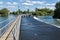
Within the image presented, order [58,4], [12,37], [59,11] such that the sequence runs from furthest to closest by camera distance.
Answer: [58,4]
[59,11]
[12,37]

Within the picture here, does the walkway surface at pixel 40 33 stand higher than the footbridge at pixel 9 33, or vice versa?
the footbridge at pixel 9 33

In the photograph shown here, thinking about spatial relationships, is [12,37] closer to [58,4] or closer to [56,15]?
[56,15]

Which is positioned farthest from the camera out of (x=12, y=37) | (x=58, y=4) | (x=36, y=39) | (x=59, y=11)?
(x=58, y=4)

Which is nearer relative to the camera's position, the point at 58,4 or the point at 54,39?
the point at 54,39

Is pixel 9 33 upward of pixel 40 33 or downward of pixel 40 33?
upward

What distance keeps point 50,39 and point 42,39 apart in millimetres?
1039

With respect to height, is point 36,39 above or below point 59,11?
above

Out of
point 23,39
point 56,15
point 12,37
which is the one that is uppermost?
point 12,37

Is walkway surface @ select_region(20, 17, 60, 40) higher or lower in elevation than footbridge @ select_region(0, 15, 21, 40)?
lower

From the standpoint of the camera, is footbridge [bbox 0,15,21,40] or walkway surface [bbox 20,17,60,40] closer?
footbridge [bbox 0,15,21,40]

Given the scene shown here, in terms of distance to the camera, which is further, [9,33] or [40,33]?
[40,33]

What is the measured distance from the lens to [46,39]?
1038 inches

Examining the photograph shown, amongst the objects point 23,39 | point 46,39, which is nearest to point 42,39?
point 46,39

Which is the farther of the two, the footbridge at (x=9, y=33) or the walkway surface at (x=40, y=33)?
the walkway surface at (x=40, y=33)
